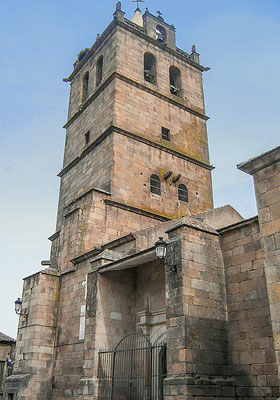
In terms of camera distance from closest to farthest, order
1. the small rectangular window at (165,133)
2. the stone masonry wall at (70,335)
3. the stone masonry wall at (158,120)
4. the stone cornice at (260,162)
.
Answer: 1. the stone cornice at (260,162)
2. the stone masonry wall at (70,335)
3. the stone masonry wall at (158,120)
4. the small rectangular window at (165,133)

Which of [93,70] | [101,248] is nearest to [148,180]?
[101,248]

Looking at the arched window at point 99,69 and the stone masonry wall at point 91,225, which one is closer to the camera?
the stone masonry wall at point 91,225

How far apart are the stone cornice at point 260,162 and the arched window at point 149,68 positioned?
620 inches

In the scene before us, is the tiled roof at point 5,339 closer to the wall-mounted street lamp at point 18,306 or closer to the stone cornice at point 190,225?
the wall-mounted street lamp at point 18,306

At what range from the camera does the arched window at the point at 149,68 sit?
2241 centimetres

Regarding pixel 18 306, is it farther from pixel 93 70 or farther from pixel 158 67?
pixel 158 67

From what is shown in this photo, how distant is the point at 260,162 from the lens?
7480 mm

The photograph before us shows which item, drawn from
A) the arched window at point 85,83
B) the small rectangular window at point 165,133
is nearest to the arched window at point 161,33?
the arched window at point 85,83

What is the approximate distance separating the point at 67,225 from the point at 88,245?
1747 mm

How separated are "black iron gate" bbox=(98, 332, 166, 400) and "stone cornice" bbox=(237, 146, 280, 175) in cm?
562

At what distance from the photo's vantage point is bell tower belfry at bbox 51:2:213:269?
1683 centimetres

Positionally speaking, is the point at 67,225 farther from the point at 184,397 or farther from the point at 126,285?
the point at 184,397

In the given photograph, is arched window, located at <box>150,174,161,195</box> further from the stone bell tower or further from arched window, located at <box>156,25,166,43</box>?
arched window, located at <box>156,25,166,43</box>

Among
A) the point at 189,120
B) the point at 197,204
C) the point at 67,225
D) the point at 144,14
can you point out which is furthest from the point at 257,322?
the point at 144,14
